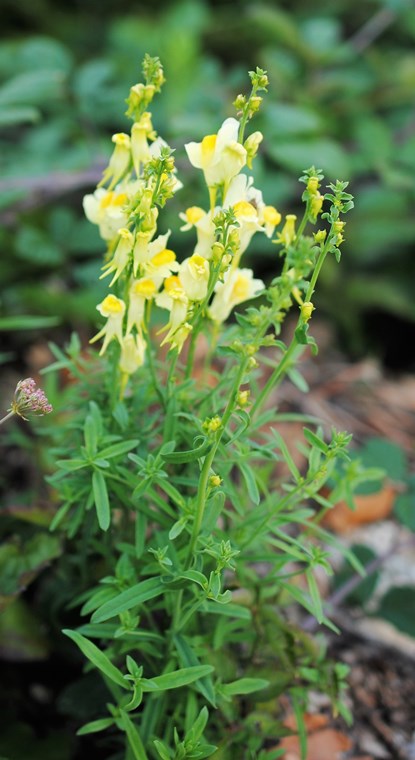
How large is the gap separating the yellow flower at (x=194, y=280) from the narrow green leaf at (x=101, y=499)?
26cm

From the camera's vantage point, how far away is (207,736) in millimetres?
1116

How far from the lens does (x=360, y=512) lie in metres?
1.89

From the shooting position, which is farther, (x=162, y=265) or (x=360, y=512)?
(x=360, y=512)

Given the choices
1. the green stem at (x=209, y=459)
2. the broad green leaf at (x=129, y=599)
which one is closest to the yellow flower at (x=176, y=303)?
the green stem at (x=209, y=459)

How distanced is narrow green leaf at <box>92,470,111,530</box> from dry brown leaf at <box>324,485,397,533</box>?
0.97 m

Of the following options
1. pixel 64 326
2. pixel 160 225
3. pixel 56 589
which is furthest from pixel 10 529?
pixel 160 225

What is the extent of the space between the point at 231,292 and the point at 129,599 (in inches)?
17.6

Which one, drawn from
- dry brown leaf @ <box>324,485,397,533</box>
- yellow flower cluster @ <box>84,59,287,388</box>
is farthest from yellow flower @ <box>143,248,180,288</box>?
dry brown leaf @ <box>324,485,397,533</box>

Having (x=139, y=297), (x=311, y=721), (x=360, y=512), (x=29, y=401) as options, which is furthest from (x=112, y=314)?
(x=360, y=512)

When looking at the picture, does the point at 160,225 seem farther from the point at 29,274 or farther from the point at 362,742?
the point at 362,742

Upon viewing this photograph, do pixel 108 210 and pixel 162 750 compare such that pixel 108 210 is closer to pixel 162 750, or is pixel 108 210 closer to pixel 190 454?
pixel 190 454

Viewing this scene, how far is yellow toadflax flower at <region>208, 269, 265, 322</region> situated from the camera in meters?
1.09

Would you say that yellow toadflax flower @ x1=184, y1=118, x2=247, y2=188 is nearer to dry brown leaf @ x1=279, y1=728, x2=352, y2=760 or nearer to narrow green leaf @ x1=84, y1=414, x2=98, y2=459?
narrow green leaf @ x1=84, y1=414, x2=98, y2=459

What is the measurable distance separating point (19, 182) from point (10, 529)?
42.4 inches
